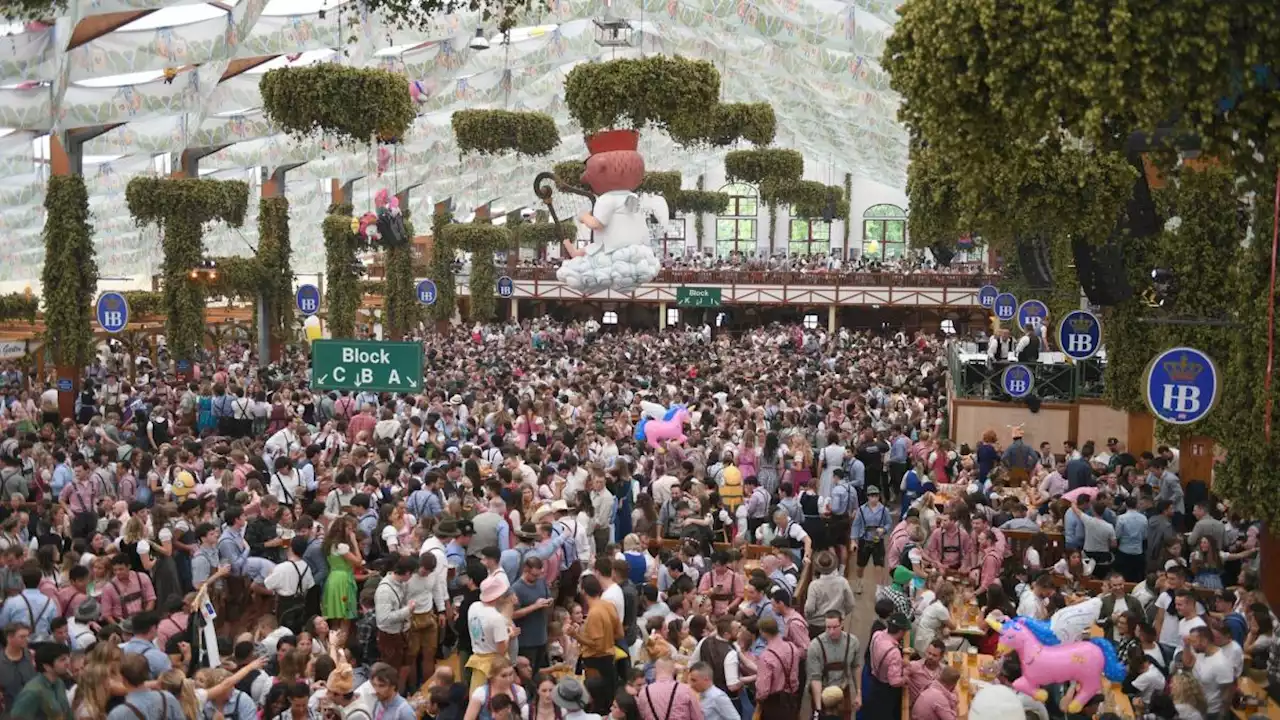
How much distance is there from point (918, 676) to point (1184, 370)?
345 cm

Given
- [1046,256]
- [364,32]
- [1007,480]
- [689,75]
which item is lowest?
[1007,480]

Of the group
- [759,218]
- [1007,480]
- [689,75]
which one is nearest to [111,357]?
[689,75]

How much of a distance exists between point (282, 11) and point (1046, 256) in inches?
497

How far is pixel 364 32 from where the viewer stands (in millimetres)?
22203

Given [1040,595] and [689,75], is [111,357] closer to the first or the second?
[689,75]

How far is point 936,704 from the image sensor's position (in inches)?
293

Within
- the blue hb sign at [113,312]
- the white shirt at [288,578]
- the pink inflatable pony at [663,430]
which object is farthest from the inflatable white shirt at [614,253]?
the blue hb sign at [113,312]

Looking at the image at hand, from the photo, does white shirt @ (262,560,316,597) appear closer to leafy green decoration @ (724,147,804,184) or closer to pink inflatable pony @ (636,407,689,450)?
pink inflatable pony @ (636,407,689,450)

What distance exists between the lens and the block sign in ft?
113

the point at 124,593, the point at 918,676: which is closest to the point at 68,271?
the point at 124,593

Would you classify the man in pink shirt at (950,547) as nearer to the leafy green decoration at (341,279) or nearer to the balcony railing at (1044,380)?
the balcony railing at (1044,380)

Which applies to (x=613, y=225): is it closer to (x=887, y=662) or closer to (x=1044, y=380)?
(x=1044, y=380)

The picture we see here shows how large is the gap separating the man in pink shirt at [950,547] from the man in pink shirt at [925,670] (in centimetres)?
301

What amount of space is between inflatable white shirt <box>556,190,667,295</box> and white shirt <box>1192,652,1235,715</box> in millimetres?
8468
